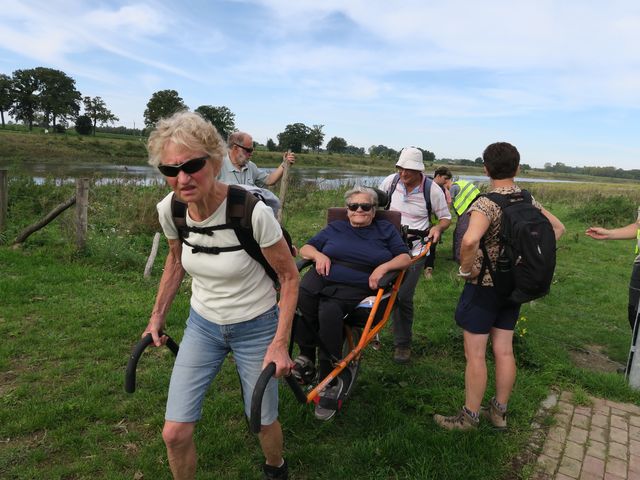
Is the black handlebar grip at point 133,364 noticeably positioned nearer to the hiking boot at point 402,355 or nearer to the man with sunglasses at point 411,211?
the man with sunglasses at point 411,211

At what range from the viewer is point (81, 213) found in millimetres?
7184

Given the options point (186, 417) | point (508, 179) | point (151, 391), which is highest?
point (508, 179)

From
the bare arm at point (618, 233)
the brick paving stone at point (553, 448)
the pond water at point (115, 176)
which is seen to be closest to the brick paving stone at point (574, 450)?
the brick paving stone at point (553, 448)

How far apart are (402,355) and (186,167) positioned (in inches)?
127

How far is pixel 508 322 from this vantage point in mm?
2973

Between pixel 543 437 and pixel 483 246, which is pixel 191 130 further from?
pixel 543 437

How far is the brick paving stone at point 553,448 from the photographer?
294cm

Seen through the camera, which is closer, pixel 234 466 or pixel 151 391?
pixel 234 466

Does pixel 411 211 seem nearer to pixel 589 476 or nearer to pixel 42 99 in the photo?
pixel 589 476

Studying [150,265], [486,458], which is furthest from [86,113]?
[486,458]

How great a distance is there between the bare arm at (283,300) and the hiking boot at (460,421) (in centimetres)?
171

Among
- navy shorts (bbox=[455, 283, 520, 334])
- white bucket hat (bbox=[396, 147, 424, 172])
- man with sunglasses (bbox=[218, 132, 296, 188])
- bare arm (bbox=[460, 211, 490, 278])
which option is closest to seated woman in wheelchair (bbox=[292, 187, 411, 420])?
navy shorts (bbox=[455, 283, 520, 334])

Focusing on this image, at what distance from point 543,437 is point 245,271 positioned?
8.45ft

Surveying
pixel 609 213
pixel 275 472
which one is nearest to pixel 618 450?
pixel 275 472
